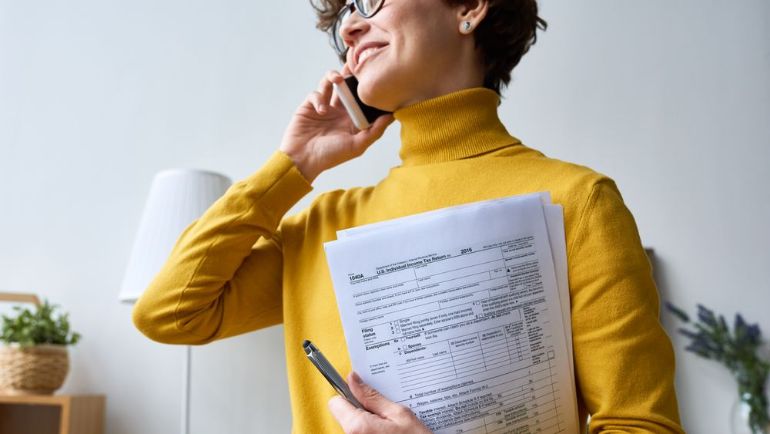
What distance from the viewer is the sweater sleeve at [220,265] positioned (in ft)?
3.20

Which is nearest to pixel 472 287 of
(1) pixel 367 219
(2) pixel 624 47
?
(1) pixel 367 219

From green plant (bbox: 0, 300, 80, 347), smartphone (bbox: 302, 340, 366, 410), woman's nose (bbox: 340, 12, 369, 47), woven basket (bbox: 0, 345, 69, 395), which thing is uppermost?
woman's nose (bbox: 340, 12, 369, 47)

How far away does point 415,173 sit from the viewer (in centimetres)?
99

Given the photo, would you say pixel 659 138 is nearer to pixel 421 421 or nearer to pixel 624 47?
pixel 624 47

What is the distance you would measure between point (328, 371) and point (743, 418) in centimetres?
130

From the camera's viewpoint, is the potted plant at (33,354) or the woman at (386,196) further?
the potted plant at (33,354)

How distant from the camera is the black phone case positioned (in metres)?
1.08

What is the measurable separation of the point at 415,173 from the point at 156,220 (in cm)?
94

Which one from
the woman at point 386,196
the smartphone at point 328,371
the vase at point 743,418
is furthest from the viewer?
the vase at point 743,418

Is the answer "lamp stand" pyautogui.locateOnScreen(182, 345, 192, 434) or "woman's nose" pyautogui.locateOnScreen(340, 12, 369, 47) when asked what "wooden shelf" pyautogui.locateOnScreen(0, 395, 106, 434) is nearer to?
"lamp stand" pyautogui.locateOnScreen(182, 345, 192, 434)

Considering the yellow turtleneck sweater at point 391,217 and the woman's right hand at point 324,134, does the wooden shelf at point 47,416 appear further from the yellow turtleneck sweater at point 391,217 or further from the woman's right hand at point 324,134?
the woman's right hand at point 324,134

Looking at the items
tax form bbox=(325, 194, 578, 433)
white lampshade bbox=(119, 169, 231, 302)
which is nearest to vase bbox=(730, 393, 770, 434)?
tax form bbox=(325, 194, 578, 433)

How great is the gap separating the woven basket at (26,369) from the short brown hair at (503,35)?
1.37 metres

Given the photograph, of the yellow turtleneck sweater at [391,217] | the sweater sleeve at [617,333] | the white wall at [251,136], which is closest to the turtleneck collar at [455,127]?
the yellow turtleneck sweater at [391,217]
